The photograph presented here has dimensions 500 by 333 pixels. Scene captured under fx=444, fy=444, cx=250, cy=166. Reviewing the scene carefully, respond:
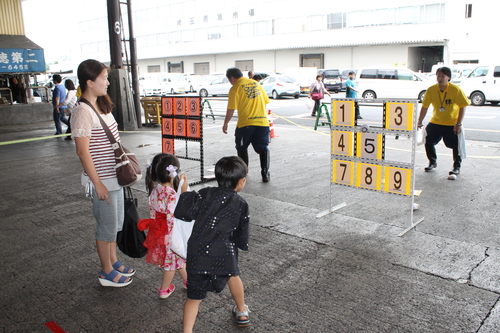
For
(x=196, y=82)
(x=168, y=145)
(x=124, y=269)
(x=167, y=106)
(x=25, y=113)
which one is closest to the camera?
(x=124, y=269)

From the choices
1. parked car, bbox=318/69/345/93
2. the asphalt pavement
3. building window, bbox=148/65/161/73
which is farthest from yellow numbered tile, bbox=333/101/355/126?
building window, bbox=148/65/161/73

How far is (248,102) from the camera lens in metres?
6.85

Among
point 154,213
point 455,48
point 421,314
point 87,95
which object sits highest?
point 455,48

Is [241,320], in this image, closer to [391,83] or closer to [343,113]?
[343,113]

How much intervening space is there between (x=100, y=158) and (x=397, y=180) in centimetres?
316

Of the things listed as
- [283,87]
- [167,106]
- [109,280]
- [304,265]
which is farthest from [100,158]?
[283,87]

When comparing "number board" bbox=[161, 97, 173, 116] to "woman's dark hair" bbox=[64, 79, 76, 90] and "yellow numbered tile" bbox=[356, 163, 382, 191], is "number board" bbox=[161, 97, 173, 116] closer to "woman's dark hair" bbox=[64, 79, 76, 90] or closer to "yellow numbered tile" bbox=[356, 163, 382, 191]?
"yellow numbered tile" bbox=[356, 163, 382, 191]

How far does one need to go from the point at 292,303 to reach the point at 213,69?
55.8 m

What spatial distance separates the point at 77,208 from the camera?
19.6 ft

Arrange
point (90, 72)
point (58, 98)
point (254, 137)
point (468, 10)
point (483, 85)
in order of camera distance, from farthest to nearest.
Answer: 1. point (468, 10)
2. point (483, 85)
3. point (58, 98)
4. point (254, 137)
5. point (90, 72)

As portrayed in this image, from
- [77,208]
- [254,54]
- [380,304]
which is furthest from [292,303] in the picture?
[254,54]

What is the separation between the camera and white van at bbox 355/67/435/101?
72.3 feet

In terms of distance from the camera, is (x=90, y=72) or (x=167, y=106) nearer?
(x=90, y=72)

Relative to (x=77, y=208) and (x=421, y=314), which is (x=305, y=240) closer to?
(x=421, y=314)
